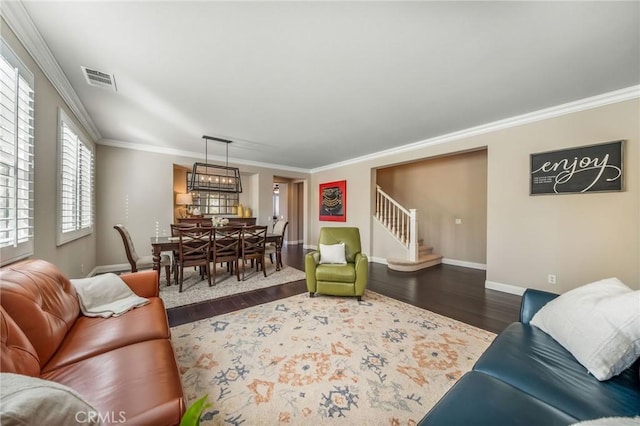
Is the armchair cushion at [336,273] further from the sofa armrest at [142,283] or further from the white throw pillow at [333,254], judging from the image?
the sofa armrest at [142,283]

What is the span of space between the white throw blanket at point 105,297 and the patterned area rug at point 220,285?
109cm

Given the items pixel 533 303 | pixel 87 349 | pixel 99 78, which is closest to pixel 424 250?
pixel 533 303

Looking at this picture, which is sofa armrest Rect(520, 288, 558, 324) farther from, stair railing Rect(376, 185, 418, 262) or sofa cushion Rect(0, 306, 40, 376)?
stair railing Rect(376, 185, 418, 262)

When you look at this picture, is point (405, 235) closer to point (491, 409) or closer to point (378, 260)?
point (378, 260)

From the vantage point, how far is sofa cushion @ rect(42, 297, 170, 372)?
1.22 meters

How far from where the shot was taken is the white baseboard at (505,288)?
336 cm

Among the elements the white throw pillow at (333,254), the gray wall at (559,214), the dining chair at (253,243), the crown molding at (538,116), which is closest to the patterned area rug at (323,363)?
the white throw pillow at (333,254)

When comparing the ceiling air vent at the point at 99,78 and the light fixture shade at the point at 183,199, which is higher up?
the ceiling air vent at the point at 99,78

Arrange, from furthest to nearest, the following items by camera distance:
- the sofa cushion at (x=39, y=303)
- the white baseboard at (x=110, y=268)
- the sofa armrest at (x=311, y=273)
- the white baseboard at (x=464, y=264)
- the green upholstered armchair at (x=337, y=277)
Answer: the white baseboard at (x=464, y=264), the white baseboard at (x=110, y=268), the sofa armrest at (x=311, y=273), the green upholstered armchair at (x=337, y=277), the sofa cushion at (x=39, y=303)

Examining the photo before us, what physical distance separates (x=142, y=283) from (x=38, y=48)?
218 cm

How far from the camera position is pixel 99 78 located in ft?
8.16

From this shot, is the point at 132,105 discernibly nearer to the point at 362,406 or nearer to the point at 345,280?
the point at 345,280

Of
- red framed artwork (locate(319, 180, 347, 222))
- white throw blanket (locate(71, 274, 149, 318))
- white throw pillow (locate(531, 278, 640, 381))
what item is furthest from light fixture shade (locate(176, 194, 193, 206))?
white throw pillow (locate(531, 278, 640, 381))

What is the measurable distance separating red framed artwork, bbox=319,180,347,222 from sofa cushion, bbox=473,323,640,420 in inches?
198
